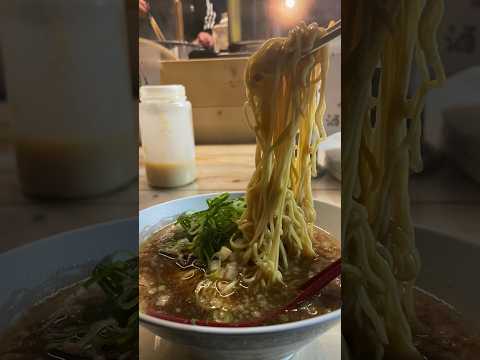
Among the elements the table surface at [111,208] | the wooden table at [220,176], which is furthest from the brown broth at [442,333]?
the wooden table at [220,176]

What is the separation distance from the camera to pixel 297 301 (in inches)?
13.4


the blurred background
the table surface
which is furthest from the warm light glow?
the table surface

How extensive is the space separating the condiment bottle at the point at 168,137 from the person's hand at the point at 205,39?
0.06 meters

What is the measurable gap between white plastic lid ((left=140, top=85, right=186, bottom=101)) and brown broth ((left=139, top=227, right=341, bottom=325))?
0.17 m

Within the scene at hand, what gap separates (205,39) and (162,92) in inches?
3.0

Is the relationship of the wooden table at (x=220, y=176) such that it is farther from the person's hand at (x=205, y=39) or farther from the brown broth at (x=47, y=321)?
the brown broth at (x=47, y=321)

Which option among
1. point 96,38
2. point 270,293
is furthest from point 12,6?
point 270,293

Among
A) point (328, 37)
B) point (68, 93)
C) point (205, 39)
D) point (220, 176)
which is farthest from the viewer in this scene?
point (220, 176)

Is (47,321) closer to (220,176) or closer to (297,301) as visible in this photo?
(297,301)

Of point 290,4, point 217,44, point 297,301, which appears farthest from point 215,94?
point 297,301

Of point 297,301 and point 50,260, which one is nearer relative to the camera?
point 50,260

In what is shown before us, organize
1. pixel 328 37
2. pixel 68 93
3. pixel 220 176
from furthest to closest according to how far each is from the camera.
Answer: pixel 220 176, pixel 328 37, pixel 68 93

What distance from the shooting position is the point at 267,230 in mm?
439

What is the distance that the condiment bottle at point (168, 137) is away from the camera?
49cm
